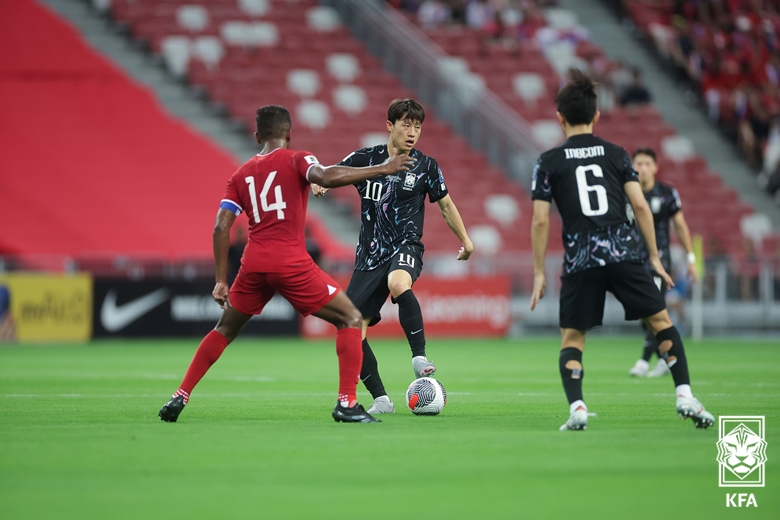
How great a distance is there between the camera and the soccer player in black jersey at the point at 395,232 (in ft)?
31.3

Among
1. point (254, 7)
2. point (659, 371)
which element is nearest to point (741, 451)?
point (659, 371)

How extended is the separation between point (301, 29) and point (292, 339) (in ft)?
34.9

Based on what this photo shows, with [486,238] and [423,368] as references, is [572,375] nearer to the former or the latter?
[423,368]

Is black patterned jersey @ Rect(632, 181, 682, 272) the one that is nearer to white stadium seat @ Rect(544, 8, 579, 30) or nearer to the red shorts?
the red shorts

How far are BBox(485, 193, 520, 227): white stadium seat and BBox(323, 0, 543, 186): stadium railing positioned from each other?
1.96ft

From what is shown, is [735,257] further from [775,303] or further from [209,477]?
[209,477]

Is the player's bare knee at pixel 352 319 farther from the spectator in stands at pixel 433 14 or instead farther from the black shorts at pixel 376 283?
the spectator in stands at pixel 433 14

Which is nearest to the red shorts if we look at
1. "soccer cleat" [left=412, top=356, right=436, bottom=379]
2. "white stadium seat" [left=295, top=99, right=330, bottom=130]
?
"soccer cleat" [left=412, top=356, right=436, bottom=379]

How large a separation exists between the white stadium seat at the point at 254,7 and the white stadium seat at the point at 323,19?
3.72 ft

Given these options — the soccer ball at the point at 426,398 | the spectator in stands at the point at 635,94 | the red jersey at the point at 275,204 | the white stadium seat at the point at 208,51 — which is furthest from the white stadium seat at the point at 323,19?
the red jersey at the point at 275,204

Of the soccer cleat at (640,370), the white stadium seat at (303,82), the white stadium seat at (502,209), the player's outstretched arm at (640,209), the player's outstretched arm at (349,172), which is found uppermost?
the white stadium seat at (303,82)

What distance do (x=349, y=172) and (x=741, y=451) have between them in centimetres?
324

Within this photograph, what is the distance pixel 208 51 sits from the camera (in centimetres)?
3016

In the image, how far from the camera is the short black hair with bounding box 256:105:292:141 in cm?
852
